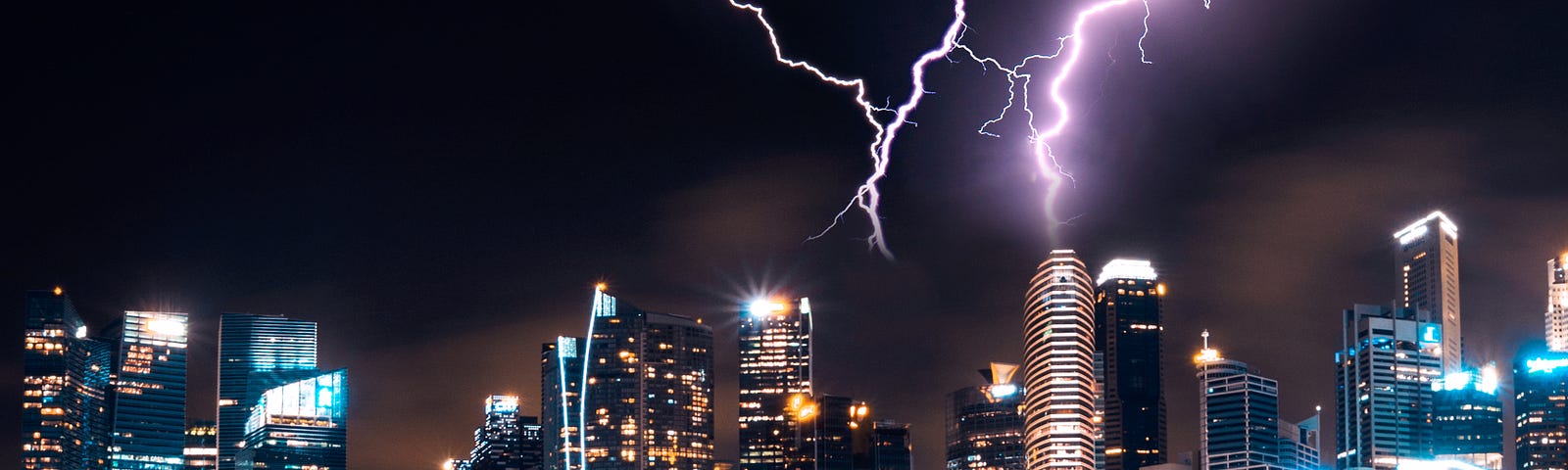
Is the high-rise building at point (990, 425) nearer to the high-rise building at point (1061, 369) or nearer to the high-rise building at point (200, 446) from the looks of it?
the high-rise building at point (1061, 369)

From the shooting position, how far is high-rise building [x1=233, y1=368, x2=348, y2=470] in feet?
587

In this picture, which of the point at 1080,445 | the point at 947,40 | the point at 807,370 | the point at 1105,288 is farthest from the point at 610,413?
the point at 947,40

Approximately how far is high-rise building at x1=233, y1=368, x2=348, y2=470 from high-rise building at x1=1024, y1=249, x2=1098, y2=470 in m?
59.2

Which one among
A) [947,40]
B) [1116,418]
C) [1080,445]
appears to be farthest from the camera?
[1116,418]

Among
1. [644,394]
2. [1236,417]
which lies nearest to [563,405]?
[644,394]

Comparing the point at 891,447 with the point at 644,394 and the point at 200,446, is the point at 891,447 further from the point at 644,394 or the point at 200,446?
the point at 200,446

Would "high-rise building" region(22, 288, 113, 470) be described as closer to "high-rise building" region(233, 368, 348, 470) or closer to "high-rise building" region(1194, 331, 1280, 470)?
"high-rise building" region(233, 368, 348, 470)

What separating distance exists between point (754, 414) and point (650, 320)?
837 cm

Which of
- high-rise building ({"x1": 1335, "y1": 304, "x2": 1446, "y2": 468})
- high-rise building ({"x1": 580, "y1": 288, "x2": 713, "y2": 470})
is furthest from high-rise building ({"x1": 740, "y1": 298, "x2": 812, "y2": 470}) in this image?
high-rise building ({"x1": 1335, "y1": 304, "x2": 1446, "y2": 468})

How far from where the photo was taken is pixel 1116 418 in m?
176

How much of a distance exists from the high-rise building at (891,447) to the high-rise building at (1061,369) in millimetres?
7602

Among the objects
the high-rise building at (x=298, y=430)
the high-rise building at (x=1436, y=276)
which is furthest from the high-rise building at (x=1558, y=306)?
the high-rise building at (x=298, y=430)

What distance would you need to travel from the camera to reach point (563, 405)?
160m

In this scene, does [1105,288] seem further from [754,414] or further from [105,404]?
[105,404]
